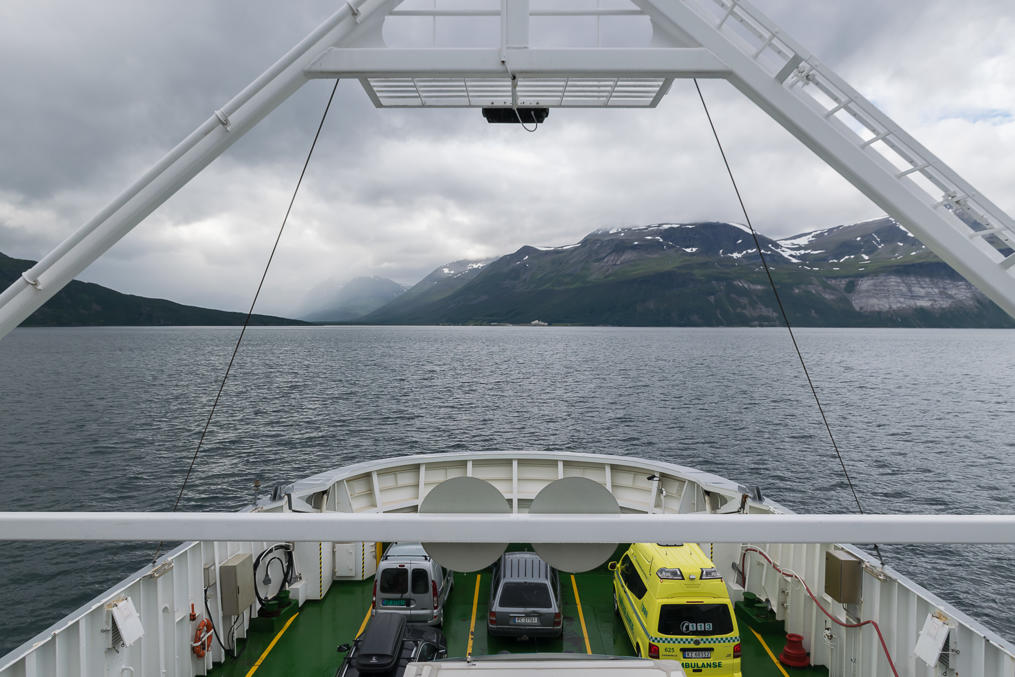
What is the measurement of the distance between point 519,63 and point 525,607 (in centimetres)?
785

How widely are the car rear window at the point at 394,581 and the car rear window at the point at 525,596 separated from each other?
1.53m

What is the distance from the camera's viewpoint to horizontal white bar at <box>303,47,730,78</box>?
3.85m

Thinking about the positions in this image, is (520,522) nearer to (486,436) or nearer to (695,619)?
(695,619)

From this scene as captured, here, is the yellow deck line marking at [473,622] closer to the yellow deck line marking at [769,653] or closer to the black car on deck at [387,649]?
the black car on deck at [387,649]

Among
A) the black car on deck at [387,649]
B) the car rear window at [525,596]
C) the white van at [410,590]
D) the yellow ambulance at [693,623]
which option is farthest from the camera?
the white van at [410,590]

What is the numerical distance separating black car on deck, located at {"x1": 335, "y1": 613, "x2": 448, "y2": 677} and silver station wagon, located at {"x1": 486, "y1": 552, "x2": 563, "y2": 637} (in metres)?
1.39

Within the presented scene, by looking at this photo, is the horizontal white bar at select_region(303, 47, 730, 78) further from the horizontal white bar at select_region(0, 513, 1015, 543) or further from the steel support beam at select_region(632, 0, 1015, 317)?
the horizontal white bar at select_region(0, 513, 1015, 543)

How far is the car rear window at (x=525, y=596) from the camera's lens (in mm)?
8883

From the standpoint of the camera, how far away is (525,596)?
8.96 metres

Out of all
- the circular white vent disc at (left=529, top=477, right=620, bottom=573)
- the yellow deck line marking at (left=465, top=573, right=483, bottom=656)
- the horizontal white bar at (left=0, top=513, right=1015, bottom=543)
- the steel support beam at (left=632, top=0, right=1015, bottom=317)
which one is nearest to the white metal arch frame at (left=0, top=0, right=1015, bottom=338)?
the steel support beam at (left=632, top=0, right=1015, bottom=317)

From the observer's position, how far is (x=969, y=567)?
20.6 m

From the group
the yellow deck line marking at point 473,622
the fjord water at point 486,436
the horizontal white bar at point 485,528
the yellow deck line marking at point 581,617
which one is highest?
the horizontal white bar at point 485,528

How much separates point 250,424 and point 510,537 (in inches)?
1728

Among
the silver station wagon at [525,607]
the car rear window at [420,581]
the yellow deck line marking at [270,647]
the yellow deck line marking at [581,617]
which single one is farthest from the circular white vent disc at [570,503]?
the yellow deck line marking at [270,647]
